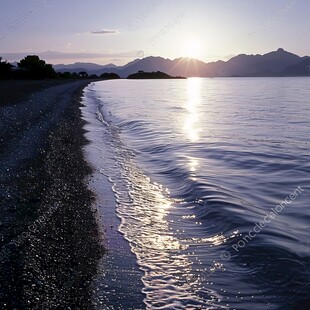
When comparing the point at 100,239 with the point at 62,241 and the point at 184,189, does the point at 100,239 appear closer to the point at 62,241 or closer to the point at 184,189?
the point at 62,241

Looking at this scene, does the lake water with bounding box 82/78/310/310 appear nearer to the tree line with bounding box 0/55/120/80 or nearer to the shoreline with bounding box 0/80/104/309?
the shoreline with bounding box 0/80/104/309

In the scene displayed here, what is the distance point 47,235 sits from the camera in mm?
8539

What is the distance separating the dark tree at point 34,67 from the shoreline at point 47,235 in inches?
4264

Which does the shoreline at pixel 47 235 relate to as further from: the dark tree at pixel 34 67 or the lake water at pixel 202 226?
the dark tree at pixel 34 67

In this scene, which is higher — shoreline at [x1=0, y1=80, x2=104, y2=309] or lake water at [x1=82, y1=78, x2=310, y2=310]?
shoreline at [x1=0, y1=80, x2=104, y2=309]

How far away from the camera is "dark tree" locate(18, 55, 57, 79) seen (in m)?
118

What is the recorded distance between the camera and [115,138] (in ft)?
87.3

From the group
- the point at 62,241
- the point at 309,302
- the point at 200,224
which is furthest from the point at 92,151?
the point at 309,302

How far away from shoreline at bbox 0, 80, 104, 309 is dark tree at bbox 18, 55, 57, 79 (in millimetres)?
108301

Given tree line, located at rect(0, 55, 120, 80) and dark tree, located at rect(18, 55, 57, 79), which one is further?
dark tree, located at rect(18, 55, 57, 79)

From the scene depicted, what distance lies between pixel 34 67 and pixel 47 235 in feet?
390

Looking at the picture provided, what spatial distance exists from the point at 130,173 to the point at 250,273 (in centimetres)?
890

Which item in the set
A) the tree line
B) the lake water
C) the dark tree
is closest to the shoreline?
the lake water

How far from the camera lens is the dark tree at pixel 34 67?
11762 centimetres
